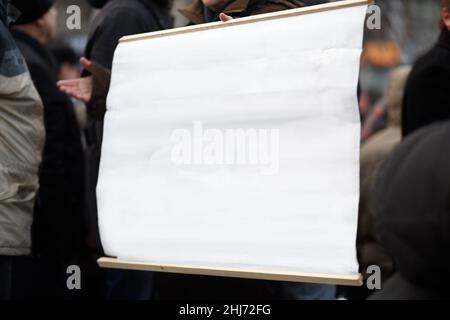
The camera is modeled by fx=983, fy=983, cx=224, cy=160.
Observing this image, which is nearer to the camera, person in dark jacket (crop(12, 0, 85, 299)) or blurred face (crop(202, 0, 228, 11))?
blurred face (crop(202, 0, 228, 11))

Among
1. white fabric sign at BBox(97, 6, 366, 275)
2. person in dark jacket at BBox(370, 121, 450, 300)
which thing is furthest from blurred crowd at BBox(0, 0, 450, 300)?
white fabric sign at BBox(97, 6, 366, 275)

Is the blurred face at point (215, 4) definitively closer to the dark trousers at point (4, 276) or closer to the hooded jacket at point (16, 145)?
the hooded jacket at point (16, 145)

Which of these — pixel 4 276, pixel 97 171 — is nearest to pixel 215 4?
pixel 97 171

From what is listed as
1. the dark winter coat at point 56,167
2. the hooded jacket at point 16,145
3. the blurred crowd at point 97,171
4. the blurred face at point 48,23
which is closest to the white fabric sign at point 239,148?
the blurred crowd at point 97,171

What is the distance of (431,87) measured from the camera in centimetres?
380

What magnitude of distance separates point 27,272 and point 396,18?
19.7ft

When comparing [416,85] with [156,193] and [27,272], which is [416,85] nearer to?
[156,193]

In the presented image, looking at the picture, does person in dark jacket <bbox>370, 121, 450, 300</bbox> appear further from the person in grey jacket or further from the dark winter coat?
the dark winter coat

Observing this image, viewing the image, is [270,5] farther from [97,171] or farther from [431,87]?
[97,171]

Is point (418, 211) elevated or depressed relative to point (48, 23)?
depressed

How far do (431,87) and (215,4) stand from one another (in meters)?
0.90

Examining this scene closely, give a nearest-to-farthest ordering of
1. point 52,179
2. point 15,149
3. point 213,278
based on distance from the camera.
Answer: point 15,149, point 213,278, point 52,179

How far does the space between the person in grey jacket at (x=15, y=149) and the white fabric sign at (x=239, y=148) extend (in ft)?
1.74

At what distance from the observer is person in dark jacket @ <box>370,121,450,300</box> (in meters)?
1.90
